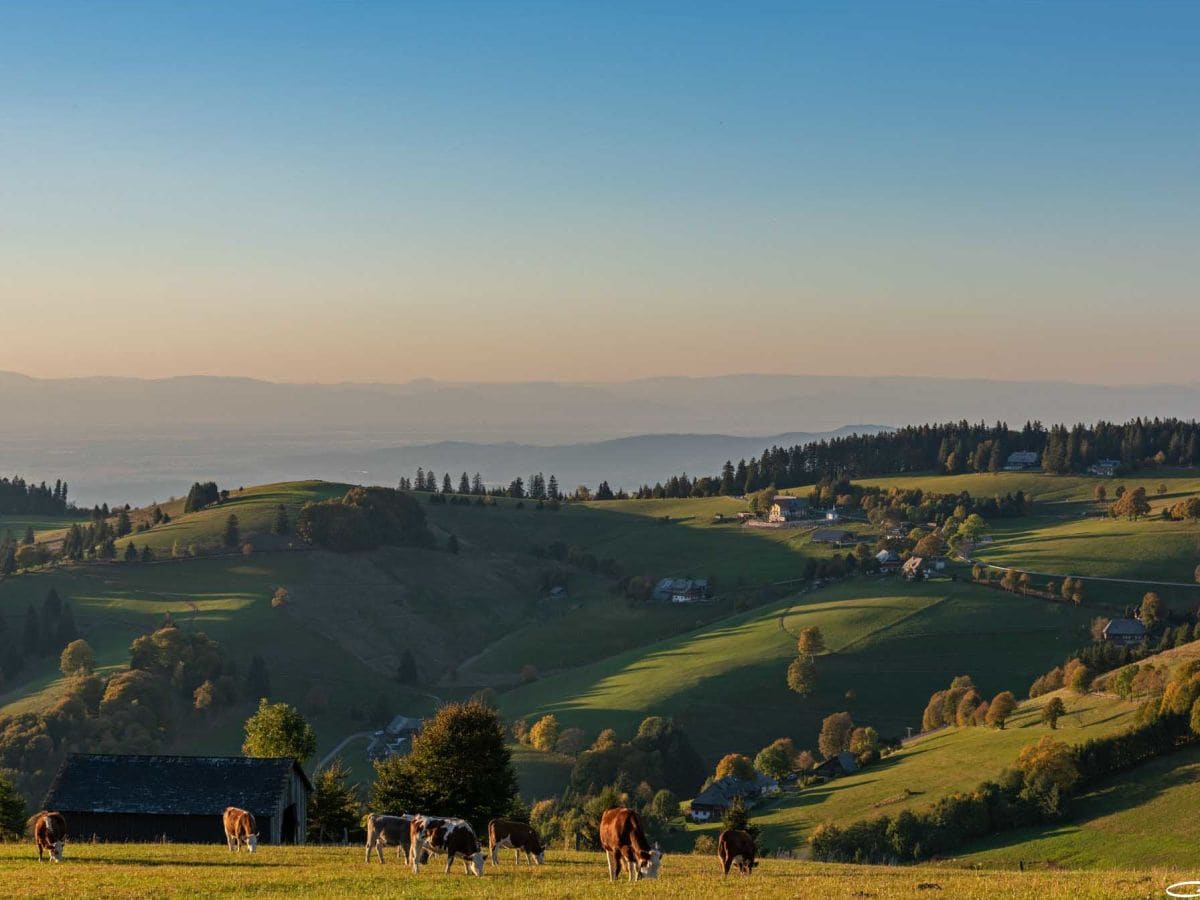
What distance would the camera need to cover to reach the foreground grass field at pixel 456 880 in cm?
2892

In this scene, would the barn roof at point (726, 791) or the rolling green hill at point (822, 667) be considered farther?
the rolling green hill at point (822, 667)

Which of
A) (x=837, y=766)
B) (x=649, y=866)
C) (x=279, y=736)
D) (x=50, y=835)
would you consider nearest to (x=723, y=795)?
(x=837, y=766)

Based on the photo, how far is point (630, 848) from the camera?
32.7 m

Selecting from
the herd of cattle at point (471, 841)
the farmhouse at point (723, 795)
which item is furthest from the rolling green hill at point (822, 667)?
the herd of cattle at point (471, 841)

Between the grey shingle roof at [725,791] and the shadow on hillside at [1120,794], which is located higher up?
the shadow on hillside at [1120,794]

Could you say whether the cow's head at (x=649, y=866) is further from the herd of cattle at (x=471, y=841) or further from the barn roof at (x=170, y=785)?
the barn roof at (x=170, y=785)

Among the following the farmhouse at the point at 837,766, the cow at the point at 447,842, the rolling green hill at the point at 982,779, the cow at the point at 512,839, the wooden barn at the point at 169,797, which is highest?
the cow at the point at 447,842

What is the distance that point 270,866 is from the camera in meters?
35.2

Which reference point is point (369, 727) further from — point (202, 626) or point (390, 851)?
point (390, 851)

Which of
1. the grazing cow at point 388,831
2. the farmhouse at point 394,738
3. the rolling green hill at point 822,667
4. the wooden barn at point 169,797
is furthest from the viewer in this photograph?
the rolling green hill at point 822,667

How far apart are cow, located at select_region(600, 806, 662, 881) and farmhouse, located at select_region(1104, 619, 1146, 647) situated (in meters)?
128

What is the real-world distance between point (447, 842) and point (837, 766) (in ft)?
287

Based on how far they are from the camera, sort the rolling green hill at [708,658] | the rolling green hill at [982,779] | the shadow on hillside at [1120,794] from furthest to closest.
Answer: the rolling green hill at [708,658]
the shadow on hillside at [1120,794]
the rolling green hill at [982,779]

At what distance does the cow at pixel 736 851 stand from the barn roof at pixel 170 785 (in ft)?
75.5
